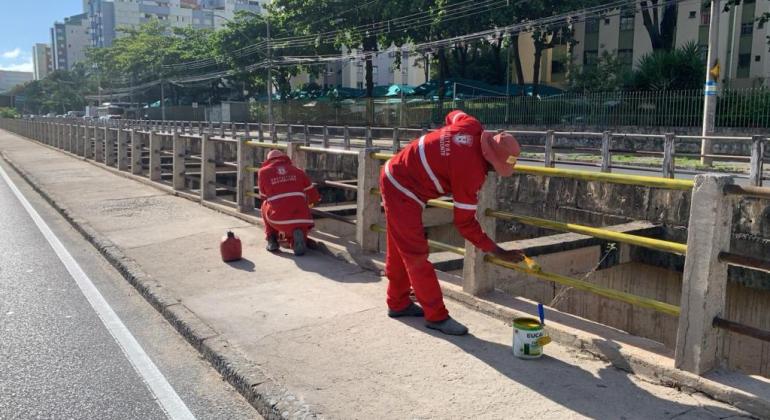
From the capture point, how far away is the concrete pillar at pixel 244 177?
1048 cm

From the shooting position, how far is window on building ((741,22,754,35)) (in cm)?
4031

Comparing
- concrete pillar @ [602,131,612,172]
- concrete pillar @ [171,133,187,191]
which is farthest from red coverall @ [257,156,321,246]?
concrete pillar @ [602,131,612,172]

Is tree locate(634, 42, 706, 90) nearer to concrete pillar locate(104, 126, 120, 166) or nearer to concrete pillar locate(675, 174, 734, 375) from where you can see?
concrete pillar locate(104, 126, 120, 166)

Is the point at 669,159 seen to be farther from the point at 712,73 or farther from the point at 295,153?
the point at 712,73

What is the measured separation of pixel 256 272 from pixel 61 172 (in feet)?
52.2

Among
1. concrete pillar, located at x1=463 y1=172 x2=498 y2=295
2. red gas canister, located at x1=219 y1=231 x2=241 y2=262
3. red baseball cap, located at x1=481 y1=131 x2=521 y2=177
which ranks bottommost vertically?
red gas canister, located at x1=219 y1=231 x2=241 y2=262

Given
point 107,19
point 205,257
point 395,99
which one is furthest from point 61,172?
point 107,19

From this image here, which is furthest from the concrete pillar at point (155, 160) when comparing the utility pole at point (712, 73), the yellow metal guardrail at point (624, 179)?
the utility pole at point (712, 73)

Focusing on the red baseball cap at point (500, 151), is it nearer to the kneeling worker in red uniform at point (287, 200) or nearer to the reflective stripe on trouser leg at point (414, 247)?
the reflective stripe on trouser leg at point (414, 247)

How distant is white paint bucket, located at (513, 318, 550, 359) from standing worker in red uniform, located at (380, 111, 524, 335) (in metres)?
0.53

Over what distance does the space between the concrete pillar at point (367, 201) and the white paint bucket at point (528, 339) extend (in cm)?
323

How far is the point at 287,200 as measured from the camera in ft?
25.8

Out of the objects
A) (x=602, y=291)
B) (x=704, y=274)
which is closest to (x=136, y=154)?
(x=602, y=291)

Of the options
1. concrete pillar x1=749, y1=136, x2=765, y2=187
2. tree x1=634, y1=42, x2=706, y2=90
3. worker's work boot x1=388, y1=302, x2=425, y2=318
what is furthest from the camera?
tree x1=634, y1=42, x2=706, y2=90
